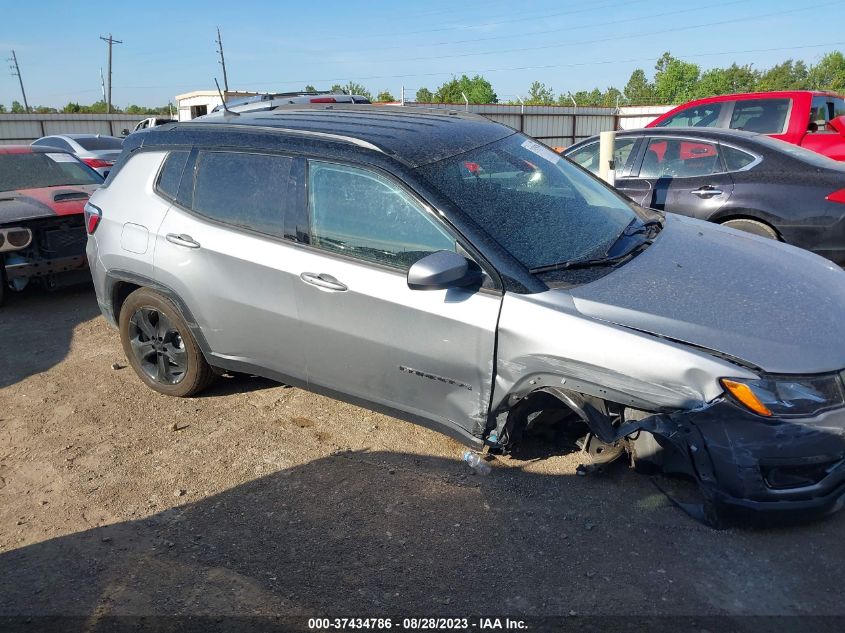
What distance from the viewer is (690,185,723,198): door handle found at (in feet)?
20.4

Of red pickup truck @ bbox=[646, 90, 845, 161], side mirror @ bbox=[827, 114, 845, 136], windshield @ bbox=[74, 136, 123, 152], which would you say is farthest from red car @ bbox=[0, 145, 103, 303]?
windshield @ bbox=[74, 136, 123, 152]

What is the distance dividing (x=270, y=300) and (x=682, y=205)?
4409 mm

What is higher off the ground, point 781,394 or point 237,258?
point 237,258

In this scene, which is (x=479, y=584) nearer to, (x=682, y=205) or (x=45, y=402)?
(x=45, y=402)

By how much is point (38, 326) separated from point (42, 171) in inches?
85.2

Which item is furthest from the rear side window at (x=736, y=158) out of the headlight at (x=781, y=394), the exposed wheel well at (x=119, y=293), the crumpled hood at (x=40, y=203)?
the crumpled hood at (x=40, y=203)

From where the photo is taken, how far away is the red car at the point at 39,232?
619 centimetres

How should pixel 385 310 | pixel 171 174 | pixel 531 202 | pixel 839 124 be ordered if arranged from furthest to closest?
1. pixel 839 124
2. pixel 171 174
3. pixel 531 202
4. pixel 385 310

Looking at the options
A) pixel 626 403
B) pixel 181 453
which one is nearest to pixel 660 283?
pixel 626 403

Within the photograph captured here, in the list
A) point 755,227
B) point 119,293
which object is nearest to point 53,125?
point 119,293

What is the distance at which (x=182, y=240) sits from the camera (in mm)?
4020

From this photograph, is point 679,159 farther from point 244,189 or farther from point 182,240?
point 182,240

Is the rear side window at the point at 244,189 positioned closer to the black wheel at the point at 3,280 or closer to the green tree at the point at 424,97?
the black wheel at the point at 3,280

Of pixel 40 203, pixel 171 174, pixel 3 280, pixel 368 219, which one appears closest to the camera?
pixel 368 219
